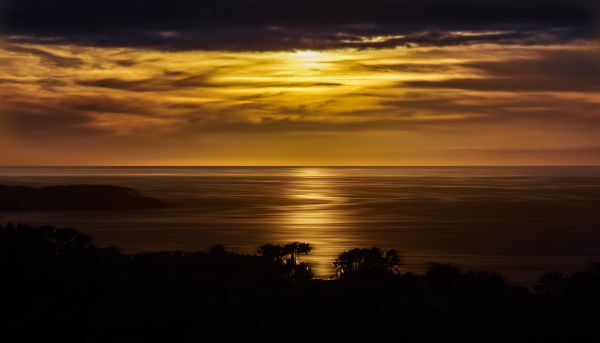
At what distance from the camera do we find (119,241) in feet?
367

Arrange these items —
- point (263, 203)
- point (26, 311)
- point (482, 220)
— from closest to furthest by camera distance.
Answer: point (26, 311), point (482, 220), point (263, 203)

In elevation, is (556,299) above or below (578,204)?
below

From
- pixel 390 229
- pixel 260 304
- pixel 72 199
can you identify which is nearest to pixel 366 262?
pixel 260 304

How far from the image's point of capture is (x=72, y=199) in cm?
18412

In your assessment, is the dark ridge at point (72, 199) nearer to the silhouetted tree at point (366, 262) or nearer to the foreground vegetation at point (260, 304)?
the silhouetted tree at point (366, 262)

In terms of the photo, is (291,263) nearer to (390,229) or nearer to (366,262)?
(366,262)

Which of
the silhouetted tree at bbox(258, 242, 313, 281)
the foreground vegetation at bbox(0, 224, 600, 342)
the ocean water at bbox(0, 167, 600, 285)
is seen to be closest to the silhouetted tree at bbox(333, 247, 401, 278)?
the foreground vegetation at bbox(0, 224, 600, 342)

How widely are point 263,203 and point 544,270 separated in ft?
409

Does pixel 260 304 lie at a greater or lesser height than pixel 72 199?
lesser

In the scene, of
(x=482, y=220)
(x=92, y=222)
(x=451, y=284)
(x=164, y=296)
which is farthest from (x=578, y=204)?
(x=164, y=296)

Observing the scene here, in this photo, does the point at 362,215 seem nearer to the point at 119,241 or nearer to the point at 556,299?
the point at 119,241

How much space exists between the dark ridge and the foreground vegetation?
137m

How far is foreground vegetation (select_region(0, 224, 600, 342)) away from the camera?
29.2 metres

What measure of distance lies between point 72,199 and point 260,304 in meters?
159
